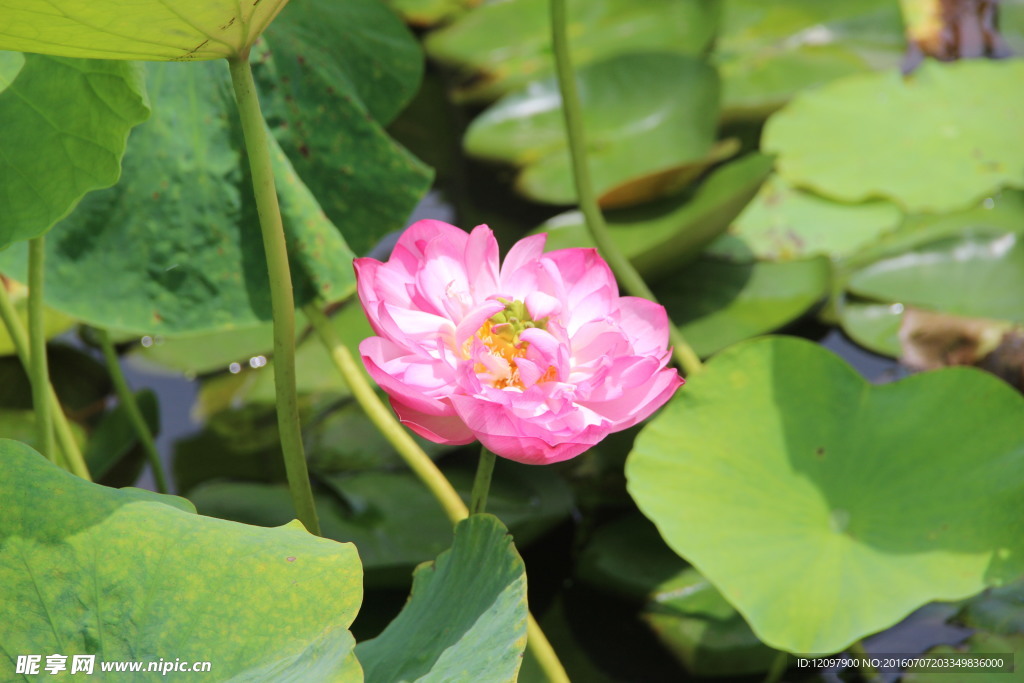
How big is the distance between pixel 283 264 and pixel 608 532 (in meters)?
0.67

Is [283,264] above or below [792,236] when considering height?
above

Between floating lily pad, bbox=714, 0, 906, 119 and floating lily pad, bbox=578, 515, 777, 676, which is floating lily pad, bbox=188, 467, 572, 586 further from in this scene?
floating lily pad, bbox=714, 0, 906, 119

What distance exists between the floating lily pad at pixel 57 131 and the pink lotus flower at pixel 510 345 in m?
0.23

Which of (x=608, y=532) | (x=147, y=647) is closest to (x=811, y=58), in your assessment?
(x=608, y=532)

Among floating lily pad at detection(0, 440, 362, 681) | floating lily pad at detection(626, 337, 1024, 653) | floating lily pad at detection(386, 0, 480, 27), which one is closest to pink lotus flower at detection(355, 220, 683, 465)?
floating lily pad at detection(0, 440, 362, 681)

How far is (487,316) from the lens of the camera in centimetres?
56

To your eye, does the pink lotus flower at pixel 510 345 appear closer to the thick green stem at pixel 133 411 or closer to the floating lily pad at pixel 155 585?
the floating lily pad at pixel 155 585

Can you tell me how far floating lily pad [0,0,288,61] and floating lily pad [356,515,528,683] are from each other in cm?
37

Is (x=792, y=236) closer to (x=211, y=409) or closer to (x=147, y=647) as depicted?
(x=211, y=409)

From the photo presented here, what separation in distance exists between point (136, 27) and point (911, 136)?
157 cm

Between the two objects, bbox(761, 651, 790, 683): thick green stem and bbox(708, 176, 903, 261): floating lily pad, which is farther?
bbox(708, 176, 903, 261): floating lily pad

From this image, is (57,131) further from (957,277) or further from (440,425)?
(957,277)

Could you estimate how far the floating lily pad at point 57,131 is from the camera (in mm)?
653

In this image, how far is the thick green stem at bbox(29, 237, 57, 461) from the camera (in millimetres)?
764
